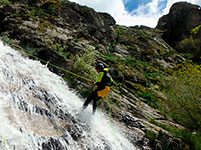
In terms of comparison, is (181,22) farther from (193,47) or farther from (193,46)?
(193,47)

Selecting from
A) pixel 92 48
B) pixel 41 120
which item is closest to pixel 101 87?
pixel 41 120

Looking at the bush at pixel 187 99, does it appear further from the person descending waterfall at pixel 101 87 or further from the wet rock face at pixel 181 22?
the wet rock face at pixel 181 22

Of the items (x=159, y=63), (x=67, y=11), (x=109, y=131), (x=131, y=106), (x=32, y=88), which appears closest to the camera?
(x=32, y=88)

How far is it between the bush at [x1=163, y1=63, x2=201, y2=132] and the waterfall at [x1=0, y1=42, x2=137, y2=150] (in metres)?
3.89

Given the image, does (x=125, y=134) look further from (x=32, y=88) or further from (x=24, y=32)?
(x=24, y=32)

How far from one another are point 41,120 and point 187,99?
762cm

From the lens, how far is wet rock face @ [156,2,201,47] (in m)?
36.1

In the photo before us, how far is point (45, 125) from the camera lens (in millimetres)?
4582

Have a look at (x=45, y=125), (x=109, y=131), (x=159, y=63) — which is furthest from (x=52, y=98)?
(x=159, y=63)

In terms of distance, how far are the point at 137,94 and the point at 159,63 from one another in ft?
42.9

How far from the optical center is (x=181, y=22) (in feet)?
124

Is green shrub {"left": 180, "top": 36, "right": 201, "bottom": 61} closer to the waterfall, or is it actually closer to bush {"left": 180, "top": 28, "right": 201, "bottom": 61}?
bush {"left": 180, "top": 28, "right": 201, "bottom": 61}

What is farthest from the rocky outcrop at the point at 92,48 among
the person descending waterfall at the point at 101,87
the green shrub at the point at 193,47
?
the green shrub at the point at 193,47

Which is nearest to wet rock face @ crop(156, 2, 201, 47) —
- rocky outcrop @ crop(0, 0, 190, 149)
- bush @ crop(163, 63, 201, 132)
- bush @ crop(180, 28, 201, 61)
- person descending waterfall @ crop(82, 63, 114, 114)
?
bush @ crop(180, 28, 201, 61)
